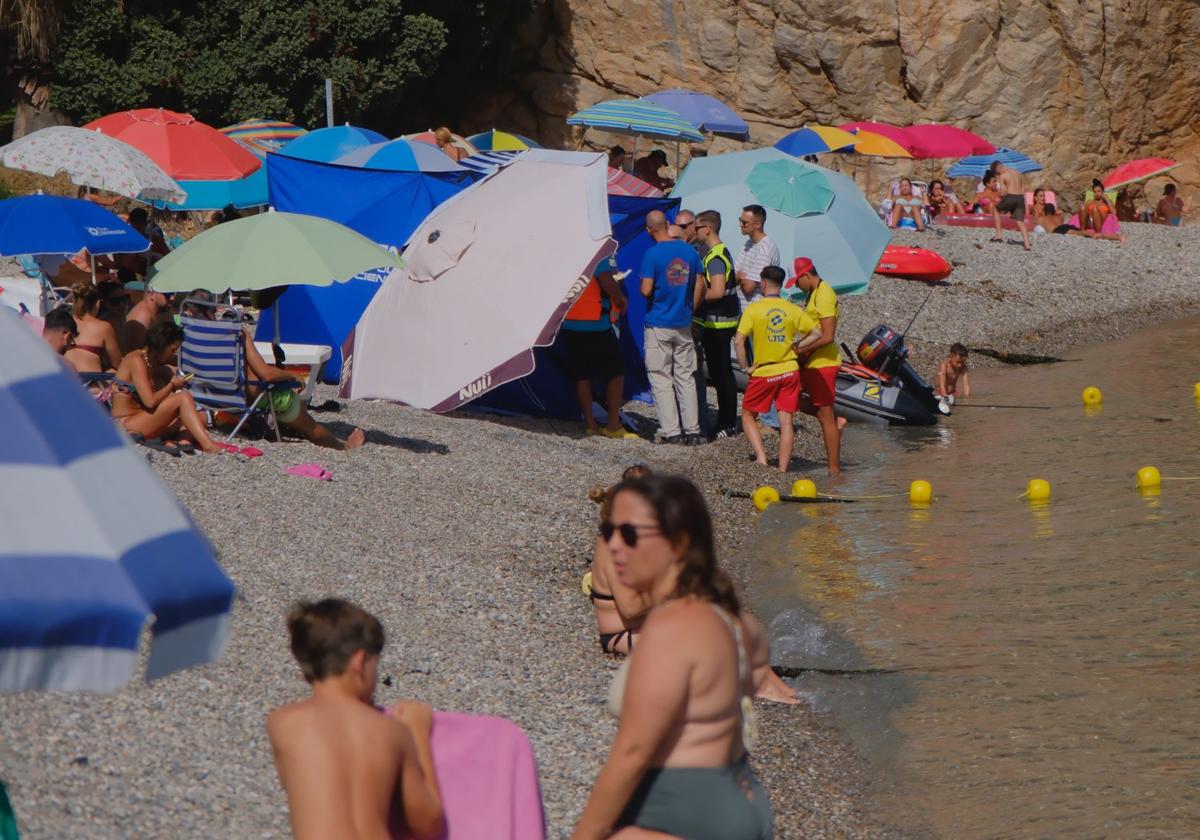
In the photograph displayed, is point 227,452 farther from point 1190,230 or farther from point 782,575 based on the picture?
point 1190,230

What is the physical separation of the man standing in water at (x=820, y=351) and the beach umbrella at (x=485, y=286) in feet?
5.35

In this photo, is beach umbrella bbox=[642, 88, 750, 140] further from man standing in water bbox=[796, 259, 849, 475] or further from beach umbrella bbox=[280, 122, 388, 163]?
man standing in water bbox=[796, 259, 849, 475]

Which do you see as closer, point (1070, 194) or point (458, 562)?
point (458, 562)

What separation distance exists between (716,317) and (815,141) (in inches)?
513

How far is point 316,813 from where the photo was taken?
11.5 feet

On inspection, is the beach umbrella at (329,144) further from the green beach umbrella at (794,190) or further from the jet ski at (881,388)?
the jet ski at (881,388)

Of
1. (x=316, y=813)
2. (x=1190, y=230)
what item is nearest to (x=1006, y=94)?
(x=1190, y=230)

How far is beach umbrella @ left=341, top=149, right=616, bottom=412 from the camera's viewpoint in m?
11.9

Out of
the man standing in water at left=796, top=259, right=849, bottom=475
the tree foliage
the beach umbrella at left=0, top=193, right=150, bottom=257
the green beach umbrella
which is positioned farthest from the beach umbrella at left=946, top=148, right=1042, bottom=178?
the beach umbrella at left=0, top=193, right=150, bottom=257

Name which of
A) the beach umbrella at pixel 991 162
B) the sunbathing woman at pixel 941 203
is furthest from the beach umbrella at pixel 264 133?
the beach umbrella at pixel 991 162

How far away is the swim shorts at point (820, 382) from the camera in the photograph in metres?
12.2

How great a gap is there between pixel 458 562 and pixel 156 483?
5938 millimetres

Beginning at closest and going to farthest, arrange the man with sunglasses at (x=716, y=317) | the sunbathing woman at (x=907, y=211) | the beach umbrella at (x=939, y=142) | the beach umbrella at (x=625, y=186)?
the man with sunglasses at (x=716, y=317)
the beach umbrella at (x=625, y=186)
the sunbathing woman at (x=907, y=211)
the beach umbrella at (x=939, y=142)

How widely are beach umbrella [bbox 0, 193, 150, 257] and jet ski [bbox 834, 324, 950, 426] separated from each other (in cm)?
728
